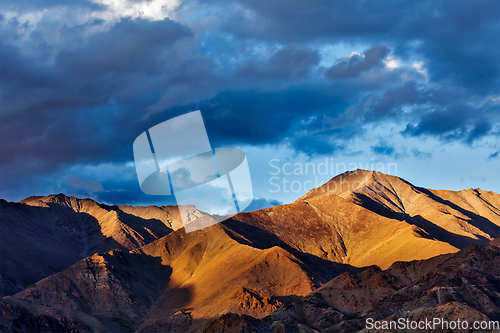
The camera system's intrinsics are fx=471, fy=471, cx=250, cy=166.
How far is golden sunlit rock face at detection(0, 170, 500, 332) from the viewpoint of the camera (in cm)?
8806

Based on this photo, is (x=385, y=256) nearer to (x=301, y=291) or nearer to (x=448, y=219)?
(x=301, y=291)

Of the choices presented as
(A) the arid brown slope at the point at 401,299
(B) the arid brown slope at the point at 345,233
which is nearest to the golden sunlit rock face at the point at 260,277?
(A) the arid brown slope at the point at 401,299

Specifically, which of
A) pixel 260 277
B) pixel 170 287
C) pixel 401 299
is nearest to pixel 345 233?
pixel 260 277

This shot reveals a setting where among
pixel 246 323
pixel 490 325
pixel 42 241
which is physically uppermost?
pixel 42 241

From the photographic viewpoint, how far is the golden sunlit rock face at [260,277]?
88.1 metres

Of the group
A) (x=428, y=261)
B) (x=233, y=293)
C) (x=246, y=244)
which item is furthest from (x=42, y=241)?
(x=428, y=261)

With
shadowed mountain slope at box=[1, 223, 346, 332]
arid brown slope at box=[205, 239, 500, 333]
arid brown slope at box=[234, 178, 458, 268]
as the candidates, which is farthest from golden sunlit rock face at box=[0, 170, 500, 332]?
arid brown slope at box=[234, 178, 458, 268]

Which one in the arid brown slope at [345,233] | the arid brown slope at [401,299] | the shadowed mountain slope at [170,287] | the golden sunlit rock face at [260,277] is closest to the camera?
the arid brown slope at [401,299]

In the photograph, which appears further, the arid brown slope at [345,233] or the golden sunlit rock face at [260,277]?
the arid brown slope at [345,233]

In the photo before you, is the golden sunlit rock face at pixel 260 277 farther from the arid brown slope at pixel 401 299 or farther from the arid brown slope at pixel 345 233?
the arid brown slope at pixel 345 233

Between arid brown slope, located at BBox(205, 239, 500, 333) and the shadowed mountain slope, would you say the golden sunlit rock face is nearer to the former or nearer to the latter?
arid brown slope, located at BBox(205, 239, 500, 333)

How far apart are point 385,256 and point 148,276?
77.6 metres

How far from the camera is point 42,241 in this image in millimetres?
187000

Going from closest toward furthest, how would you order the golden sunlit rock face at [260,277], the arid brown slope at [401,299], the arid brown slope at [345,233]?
the arid brown slope at [401,299]
the golden sunlit rock face at [260,277]
the arid brown slope at [345,233]
